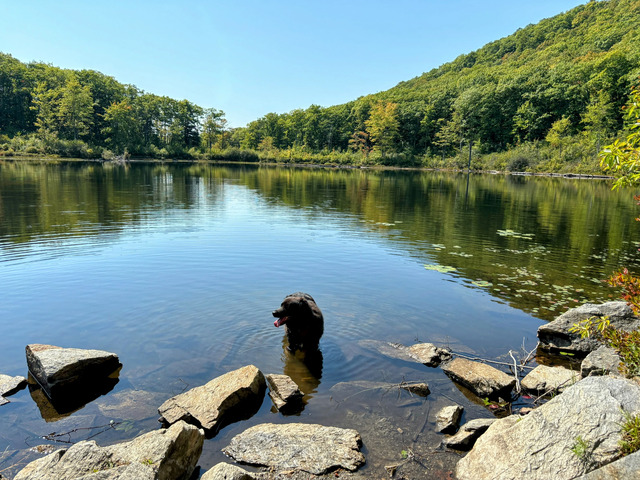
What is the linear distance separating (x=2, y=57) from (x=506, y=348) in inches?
5591

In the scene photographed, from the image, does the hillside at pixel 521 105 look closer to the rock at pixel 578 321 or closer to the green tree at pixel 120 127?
the green tree at pixel 120 127

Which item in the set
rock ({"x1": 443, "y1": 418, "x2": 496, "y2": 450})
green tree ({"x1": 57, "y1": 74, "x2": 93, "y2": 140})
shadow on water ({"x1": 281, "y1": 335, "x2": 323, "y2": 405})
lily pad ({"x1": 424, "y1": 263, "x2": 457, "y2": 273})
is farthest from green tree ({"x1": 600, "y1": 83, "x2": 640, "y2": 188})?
green tree ({"x1": 57, "y1": 74, "x2": 93, "y2": 140})

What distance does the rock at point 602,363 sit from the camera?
5625 millimetres

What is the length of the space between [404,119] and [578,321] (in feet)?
360

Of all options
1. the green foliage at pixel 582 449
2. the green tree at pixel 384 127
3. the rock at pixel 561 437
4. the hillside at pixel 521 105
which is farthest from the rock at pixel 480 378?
the green tree at pixel 384 127

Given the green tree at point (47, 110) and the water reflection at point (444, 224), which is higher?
the green tree at point (47, 110)

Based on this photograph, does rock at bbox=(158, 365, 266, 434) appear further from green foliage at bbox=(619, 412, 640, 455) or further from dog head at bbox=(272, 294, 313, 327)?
green foliage at bbox=(619, 412, 640, 455)

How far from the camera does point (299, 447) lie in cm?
479

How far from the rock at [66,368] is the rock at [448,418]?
533cm

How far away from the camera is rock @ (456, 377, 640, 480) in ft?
12.7

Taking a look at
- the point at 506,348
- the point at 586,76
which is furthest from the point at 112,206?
the point at 586,76

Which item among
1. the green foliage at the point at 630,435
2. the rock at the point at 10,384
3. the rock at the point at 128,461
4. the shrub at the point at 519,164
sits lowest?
the rock at the point at 10,384

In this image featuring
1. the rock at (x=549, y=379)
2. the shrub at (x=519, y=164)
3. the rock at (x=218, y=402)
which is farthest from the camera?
the shrub at (x=519, y=164)

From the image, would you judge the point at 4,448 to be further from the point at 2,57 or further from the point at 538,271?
the point at 2,57
